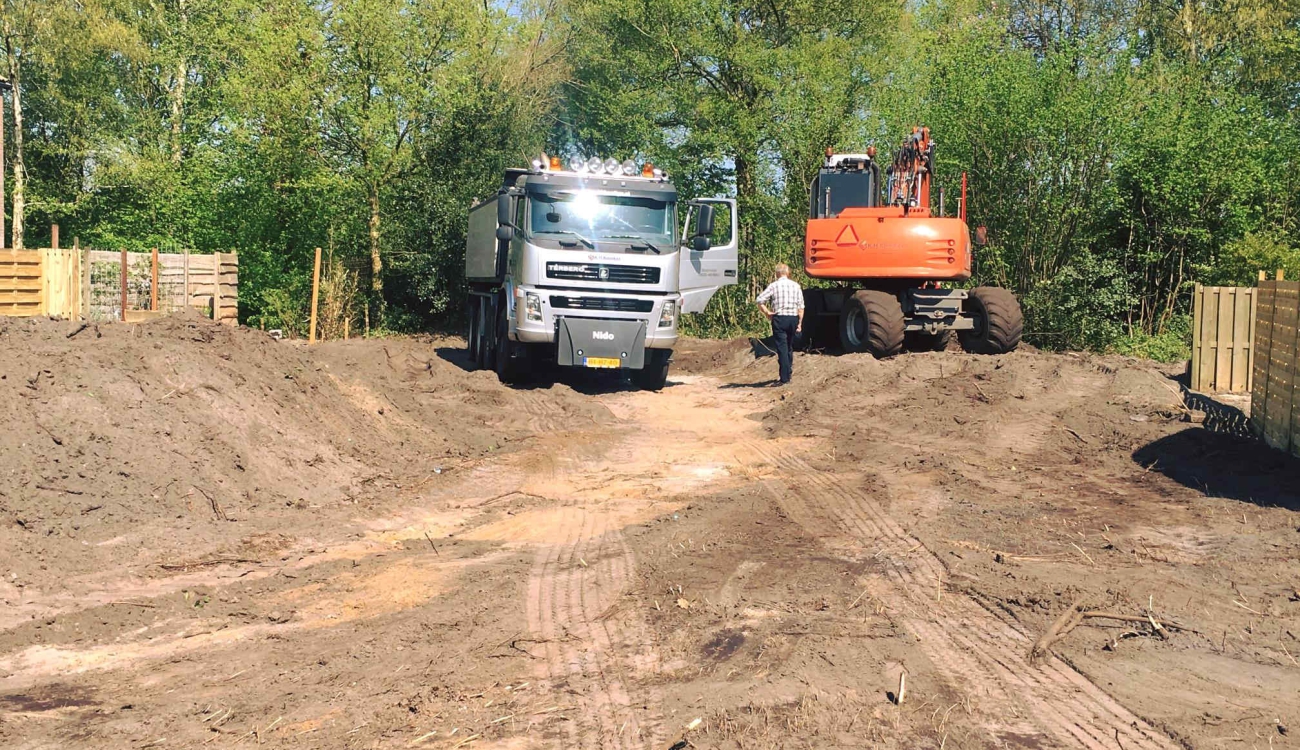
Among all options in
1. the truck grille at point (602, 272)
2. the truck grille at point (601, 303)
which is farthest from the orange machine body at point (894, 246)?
Answer: the truck grille at point (601, 303)

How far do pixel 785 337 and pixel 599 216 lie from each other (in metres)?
3.24

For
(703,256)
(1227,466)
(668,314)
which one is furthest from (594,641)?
(703,256)

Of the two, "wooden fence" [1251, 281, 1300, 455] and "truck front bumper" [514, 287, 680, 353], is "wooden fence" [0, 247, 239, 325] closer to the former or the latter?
"truck front bumper" [514, 287, 680, 353]

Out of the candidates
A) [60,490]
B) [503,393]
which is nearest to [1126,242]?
[503,393]

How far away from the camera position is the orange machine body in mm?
18125

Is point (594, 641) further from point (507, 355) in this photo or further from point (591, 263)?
point (507, 355)

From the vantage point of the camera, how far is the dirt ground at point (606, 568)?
500 centimetres

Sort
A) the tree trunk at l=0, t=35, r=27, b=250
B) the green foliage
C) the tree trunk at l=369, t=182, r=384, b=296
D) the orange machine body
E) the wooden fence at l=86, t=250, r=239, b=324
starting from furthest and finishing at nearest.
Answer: the tree trunk at l=0, t=35, r=27, b=250
the tree trunk at l=369, t=182, r=384, b=296
the wooden fence at l=86, t=250, r=239, b=324
the green foliage
the orange machine body

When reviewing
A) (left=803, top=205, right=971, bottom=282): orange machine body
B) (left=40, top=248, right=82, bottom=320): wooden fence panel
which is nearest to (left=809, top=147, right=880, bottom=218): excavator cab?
(left=803, top=205, right=971, bottom=282): orange machine body

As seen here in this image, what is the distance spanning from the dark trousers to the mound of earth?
4786 millimetres

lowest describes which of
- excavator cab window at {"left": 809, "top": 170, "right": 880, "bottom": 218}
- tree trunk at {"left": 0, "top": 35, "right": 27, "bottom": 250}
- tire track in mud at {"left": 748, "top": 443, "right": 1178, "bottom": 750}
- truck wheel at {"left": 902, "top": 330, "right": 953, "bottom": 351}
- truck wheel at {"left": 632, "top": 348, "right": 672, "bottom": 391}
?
tire track in mud at {"left": 748, "top": 443, "right": 1178, "bottom": 750}

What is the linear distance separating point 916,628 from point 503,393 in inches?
396

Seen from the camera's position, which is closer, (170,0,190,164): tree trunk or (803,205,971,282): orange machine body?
(803,205,971,282): orange machine body

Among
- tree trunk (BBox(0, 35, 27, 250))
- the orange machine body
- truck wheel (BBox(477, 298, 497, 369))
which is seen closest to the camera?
the orange machine body
